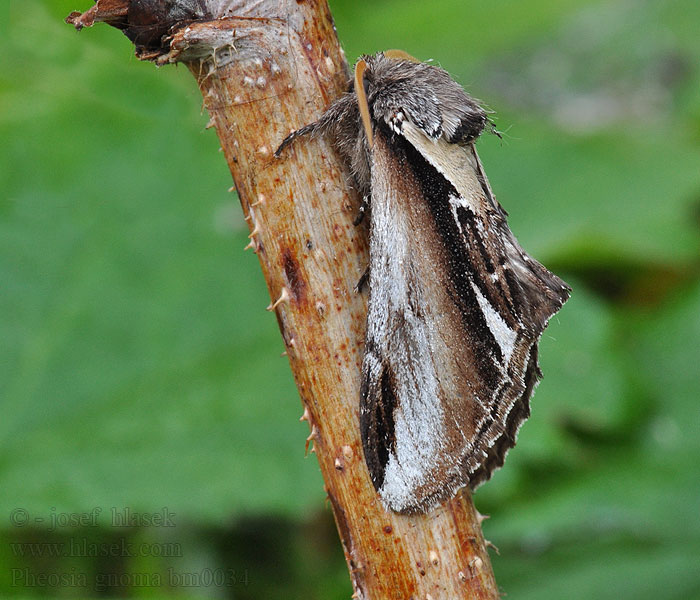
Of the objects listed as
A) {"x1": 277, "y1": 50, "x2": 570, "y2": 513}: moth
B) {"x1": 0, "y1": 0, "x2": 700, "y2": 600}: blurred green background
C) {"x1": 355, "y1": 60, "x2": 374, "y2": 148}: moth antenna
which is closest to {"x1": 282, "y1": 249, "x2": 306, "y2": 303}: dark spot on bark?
{"x1": 277, "y1": 50, "x2": 570, "y2": 513}: moth

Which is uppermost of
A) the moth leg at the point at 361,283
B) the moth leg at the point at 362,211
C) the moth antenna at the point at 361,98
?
the moth antenna at the point at 361,98

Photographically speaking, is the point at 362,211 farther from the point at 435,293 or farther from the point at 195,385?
the point at 195,385

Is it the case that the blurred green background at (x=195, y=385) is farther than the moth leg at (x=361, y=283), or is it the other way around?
the blurred green background at (x=195, y=385)

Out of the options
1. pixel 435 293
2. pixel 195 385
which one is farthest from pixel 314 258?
pixel 195 385

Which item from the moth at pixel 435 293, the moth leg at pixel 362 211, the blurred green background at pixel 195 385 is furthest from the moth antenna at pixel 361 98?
the blurred green background at pixel 195 385

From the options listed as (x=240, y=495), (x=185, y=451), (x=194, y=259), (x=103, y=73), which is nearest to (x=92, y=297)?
(x=194, y=259)

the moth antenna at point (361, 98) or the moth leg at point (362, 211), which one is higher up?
the moth antenna at point (361, 98)

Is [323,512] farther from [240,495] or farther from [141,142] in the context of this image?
[141,142]

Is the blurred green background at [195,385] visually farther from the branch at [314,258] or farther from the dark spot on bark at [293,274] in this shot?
the dark spot on bark at [293,274]
